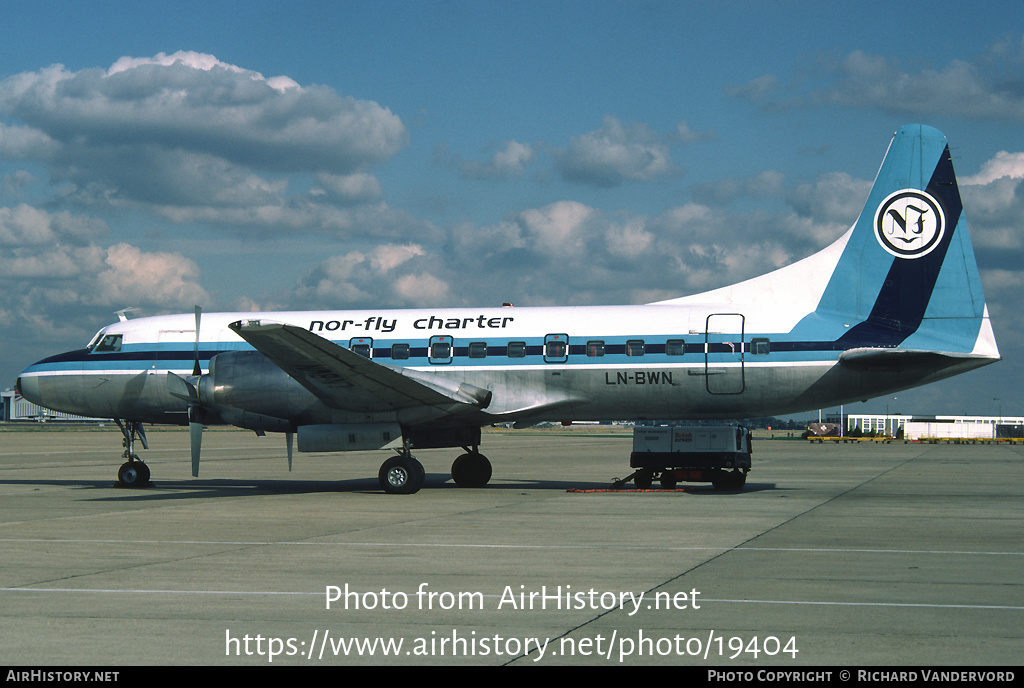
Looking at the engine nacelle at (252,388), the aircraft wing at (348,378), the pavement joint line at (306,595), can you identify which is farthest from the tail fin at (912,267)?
the pavement joint line at (306,595)

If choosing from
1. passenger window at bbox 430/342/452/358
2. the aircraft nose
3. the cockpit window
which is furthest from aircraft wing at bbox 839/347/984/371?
the aircraft nose

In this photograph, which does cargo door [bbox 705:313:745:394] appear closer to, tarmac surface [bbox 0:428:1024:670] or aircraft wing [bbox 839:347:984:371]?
aircraft wing [bbox 839:347:984:371]

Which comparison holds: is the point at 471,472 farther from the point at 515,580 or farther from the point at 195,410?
the point at 515,580

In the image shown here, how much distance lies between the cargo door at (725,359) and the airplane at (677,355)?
0.03 meters

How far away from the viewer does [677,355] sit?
71.6 ft

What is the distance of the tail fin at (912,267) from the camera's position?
2134cm

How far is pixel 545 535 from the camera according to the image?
46.5ft

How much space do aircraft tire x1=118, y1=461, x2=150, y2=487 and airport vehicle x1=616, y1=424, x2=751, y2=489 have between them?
12.5 m

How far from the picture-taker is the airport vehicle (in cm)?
2208

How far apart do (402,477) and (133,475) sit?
787cm

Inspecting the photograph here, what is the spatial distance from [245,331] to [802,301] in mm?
12959

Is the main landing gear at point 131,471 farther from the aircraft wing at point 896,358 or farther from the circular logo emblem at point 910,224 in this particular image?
the circular logo emblem at point 910,224
